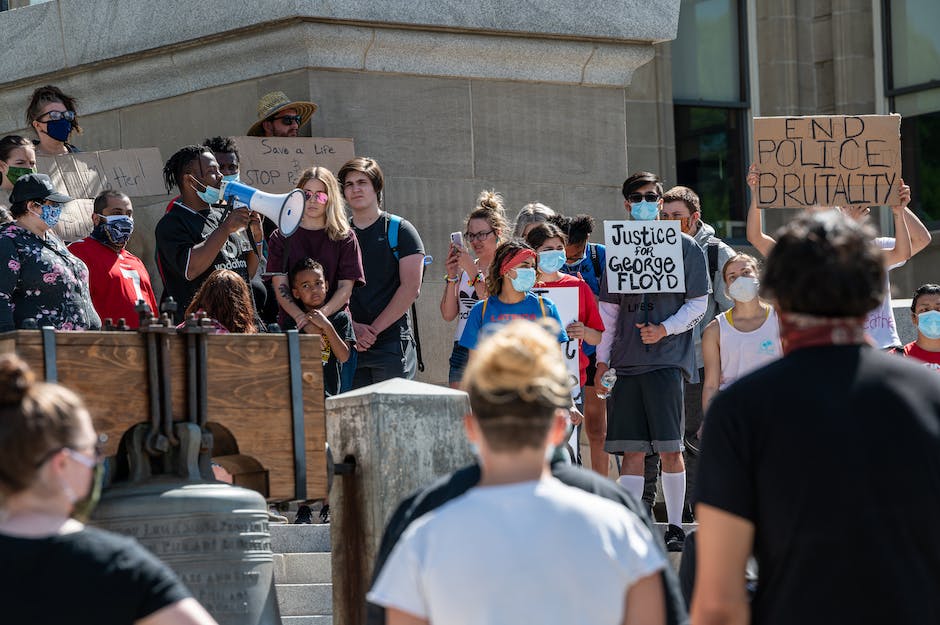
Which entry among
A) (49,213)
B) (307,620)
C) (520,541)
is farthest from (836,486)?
(49,213)

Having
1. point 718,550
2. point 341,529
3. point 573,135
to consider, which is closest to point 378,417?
point 341,529

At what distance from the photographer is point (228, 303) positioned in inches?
306

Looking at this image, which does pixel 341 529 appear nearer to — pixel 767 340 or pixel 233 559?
pixel 233 559

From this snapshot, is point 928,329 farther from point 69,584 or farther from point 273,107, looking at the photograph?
point 69,584

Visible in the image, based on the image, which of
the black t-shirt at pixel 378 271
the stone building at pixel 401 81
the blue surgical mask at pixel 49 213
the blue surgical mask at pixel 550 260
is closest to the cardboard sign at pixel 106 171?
the stone building at pixel 401 81

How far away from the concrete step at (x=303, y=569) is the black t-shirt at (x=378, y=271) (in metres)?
1.87

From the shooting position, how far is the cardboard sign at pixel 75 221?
9938 millimetres

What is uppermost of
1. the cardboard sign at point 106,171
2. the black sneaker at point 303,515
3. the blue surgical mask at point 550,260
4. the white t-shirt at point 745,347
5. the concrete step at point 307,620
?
the cardboard sign at point 106,171

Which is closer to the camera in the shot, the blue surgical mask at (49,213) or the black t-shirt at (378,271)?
the blue surgical mask at (49,213)

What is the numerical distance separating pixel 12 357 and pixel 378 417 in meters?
3.02

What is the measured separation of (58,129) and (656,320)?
3635 millimetres

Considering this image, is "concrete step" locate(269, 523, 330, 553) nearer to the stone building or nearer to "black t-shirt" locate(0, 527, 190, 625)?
the stone building

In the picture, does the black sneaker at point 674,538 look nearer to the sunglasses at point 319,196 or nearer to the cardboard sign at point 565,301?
the cardboard sign at point 565,301

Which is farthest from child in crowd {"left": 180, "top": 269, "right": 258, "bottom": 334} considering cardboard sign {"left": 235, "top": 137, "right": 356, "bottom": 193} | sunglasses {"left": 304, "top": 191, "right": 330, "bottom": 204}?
cardboard sign {"left": 235, "top": 137, "right": 356, "bottom": 193}
